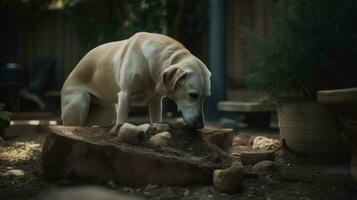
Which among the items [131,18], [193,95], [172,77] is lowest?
[193,95]

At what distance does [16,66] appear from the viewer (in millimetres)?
10812

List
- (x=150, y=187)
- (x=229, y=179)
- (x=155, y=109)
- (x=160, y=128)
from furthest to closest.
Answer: (x=155, y=109)
(x=160, y=128)
(x=150, y=187)
(x=229, y=179)

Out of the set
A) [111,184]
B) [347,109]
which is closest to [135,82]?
[111,184]

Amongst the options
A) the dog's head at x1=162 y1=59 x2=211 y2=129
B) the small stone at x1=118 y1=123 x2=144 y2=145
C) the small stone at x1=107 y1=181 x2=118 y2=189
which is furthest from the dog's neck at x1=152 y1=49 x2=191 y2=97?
the small stone at x1=107 y1=181 x2=118 y2=189

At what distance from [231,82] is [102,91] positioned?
477 cm

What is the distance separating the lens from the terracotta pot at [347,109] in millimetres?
2801

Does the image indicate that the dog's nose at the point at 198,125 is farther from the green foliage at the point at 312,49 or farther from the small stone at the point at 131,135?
the green foliage at the point at 312,49

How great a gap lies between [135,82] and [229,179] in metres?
1.53

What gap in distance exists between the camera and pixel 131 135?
124 inches

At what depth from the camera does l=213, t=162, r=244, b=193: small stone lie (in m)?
2.71

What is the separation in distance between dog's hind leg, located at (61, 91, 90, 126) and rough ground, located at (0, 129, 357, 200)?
1.68ft

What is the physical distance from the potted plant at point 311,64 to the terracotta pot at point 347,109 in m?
0.84

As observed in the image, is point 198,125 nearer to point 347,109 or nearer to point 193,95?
point 193,95

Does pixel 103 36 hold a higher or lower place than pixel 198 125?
higher
